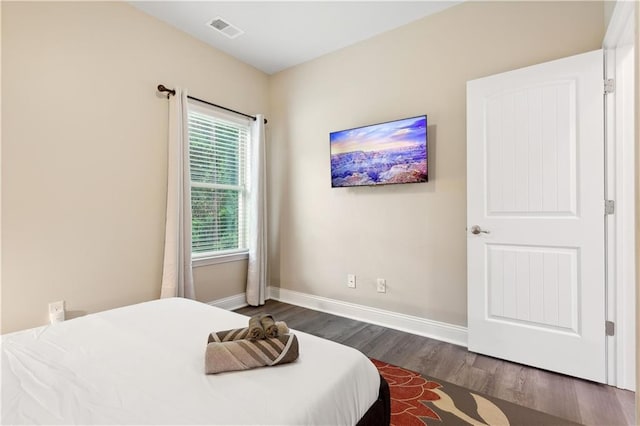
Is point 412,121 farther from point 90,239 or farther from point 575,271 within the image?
point 90,239

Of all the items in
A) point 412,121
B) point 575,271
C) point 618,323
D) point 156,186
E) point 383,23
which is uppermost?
point 383,23

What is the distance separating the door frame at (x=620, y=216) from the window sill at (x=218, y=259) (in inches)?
122

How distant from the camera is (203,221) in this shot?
10.3ft

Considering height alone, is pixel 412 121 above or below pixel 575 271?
above

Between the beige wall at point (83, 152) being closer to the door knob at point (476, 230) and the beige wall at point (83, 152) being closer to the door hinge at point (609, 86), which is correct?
the door knob at point (476, 230)

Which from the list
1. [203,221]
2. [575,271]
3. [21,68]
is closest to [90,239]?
[203,221]

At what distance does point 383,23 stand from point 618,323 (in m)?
2.84

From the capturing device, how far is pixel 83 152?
7.48ft

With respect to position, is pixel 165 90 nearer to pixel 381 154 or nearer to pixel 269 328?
pixel 381 154

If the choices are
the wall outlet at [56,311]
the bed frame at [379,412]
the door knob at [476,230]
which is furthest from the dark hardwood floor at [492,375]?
the wall outlet at [56,311]

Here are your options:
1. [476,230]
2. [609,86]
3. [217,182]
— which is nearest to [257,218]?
[217,182]

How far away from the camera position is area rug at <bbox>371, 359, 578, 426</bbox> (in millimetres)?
1588

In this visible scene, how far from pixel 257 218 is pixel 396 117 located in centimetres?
181

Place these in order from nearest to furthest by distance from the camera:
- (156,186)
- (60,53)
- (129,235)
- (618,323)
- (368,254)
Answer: (618,323), (60,53), (129,235), (156,186), (368,254)
